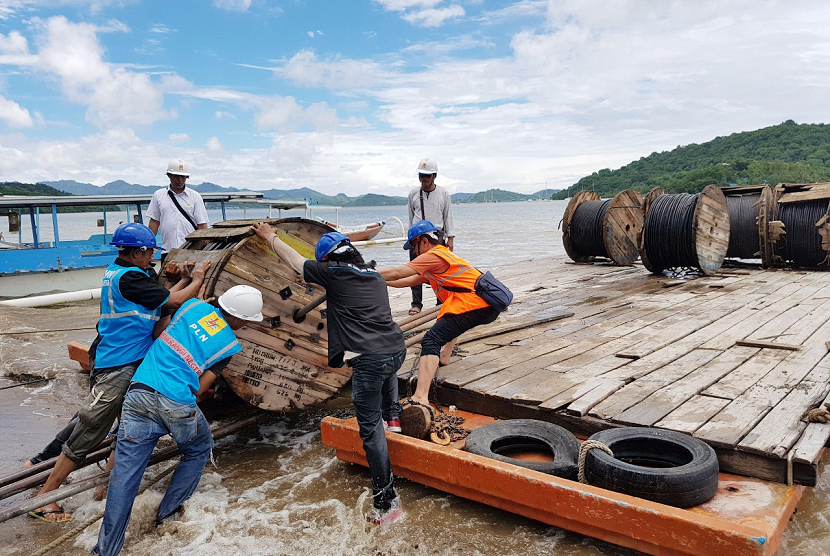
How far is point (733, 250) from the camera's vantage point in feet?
41.2

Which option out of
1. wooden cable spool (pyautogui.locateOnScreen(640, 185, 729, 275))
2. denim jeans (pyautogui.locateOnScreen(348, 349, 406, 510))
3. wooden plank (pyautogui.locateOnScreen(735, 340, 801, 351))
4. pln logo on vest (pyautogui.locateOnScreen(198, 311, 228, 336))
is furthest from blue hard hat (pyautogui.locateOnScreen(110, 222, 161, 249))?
wooden cable spool (pyautogui.locateOnScreen(640, 185, 729, 275))

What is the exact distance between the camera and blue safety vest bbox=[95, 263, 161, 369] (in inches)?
156

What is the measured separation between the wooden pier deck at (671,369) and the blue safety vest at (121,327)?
2302 mm

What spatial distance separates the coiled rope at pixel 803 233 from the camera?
1139 centimetres

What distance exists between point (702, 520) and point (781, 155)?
68.2m

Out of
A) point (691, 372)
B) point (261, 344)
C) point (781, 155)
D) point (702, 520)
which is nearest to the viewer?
point (702, 520)

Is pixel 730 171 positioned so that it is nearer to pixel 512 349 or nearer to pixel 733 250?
pixel 733 250

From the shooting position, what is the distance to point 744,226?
12.3 meters

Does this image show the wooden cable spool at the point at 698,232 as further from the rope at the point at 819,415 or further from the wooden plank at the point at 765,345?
the rope at the point at 819,415

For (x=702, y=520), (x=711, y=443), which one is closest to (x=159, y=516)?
(x=702, y=520)

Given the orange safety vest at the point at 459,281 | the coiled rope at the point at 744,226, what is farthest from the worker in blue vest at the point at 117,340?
the coiled rope at the point at 744,226

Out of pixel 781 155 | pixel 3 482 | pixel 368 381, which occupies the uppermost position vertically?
pixel 781 155

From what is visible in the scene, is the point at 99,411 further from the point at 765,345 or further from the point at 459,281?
the point at 765,345

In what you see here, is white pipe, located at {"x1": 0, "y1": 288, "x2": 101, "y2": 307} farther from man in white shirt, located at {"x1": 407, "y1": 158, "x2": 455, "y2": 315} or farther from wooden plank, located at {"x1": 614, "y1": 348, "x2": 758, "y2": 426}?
wooden plank, located at {"x1": 614, "y1": 348, "x2": 758, "y2": 426}
